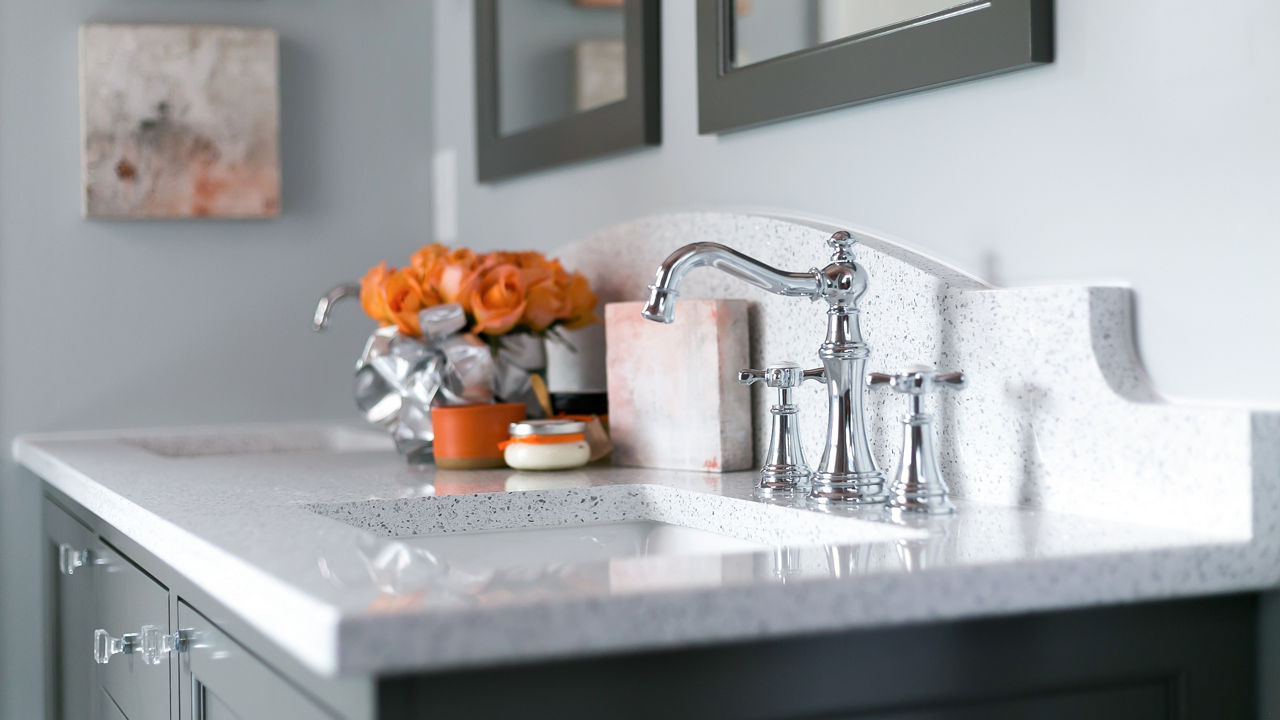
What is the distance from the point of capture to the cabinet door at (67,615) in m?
1.55

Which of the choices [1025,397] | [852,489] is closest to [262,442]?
[852,489]

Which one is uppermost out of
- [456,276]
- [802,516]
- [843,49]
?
[843,49]

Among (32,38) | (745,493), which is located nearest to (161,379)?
(32,38)

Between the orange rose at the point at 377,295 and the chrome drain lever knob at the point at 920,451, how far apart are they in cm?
72

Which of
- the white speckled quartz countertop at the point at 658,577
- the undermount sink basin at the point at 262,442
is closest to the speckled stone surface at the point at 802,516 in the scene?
the white speckled quartz countertop at the point at 658,577

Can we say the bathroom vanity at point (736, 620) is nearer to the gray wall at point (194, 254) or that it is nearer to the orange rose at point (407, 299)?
the orange rose at point (407, 299)

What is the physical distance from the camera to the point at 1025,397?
1.01 m

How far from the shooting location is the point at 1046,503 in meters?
0.99

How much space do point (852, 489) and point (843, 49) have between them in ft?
1.36

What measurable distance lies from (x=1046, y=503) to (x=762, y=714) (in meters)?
0.34

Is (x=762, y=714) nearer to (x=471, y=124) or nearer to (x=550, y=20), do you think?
(x=550, y=20)

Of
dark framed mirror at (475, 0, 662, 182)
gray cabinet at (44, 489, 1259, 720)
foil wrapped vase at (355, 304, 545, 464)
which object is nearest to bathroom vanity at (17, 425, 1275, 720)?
gray cabinet at (44, 489, 1259, 720)

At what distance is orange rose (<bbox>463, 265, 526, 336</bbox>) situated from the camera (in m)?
1.48

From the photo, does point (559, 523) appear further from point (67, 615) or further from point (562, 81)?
point (67, 615)
